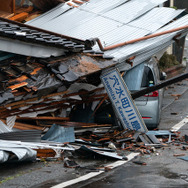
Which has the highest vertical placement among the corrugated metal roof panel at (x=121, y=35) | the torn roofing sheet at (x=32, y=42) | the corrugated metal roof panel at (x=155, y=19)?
the corrugated metal roof panel at (x=155, y=19)

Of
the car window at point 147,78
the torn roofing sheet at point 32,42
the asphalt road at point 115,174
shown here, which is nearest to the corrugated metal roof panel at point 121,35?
the car window at point 147,78

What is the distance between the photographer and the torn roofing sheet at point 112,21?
42.3 feet

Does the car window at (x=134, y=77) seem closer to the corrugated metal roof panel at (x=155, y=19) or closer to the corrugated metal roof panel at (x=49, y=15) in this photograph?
the corrugated metal roof panel at (x=155, y=19)

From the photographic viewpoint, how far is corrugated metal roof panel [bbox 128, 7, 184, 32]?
44.3 ft

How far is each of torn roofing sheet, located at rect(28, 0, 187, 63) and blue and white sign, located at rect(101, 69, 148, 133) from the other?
905 millimetres

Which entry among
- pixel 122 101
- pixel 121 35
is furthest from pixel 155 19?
pixel 122 101

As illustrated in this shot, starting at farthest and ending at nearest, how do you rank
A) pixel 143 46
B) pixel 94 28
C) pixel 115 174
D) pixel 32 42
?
1. pixel 94 28
2. pixel 143 46
3. pixel 32 42
4. pixel 115 174

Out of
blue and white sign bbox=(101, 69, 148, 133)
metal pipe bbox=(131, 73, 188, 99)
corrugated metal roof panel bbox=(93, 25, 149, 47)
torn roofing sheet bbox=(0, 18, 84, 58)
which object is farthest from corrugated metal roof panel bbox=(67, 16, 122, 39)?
metal pipe bbox=(131, 73, 188, 99)

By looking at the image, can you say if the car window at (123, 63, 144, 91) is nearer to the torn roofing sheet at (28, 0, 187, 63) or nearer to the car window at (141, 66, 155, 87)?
the car window at (141, 66, 155, 87)

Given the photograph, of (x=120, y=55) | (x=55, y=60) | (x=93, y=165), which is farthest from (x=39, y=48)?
(x=93, y=165)

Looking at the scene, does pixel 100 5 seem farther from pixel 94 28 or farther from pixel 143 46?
pixel 143 46

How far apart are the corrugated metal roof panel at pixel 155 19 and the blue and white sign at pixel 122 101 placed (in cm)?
279

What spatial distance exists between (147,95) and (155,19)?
2.91 meters

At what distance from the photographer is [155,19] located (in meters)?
13.9
